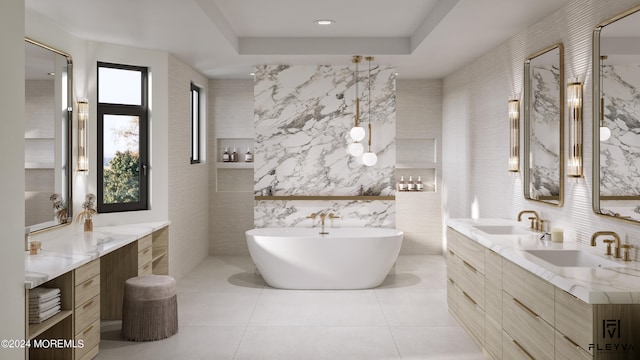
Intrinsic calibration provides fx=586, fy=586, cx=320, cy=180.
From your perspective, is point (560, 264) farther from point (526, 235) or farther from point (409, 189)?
point (409, 189)

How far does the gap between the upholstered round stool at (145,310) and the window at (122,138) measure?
4.78 ft

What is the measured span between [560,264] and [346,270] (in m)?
2.83

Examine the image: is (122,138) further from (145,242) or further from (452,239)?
(452,239)

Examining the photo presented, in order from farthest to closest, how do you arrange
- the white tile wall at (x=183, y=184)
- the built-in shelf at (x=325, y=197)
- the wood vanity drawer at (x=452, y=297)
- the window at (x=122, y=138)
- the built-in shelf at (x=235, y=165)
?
the built-in shelf at (x=235, y=165)
the built-in shelf at (x=325, y=197)
the white tile wall at (x=183, y=184)
the window at (x=122, y=138)
the wood vanity drawer at (x=452, y=297)

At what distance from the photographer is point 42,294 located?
136 inches

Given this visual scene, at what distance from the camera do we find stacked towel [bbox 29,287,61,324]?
340cm

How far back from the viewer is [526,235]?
4328 mm

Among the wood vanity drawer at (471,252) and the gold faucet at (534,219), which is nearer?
the wood vanity drawer at (471,252)

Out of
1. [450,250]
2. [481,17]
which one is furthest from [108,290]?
[481,17]

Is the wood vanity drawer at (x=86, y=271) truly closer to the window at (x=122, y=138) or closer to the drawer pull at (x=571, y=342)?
the window at (x=122, y=138)

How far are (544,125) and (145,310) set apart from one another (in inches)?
133

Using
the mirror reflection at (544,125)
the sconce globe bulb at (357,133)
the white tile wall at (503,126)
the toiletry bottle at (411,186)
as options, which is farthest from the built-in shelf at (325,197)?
the mirror reflection at (544,125)

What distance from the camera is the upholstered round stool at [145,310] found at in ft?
14.6

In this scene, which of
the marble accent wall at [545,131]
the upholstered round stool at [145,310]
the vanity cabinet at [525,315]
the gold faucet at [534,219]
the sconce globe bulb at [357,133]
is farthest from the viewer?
the sconce globe bulb at [357,133]
